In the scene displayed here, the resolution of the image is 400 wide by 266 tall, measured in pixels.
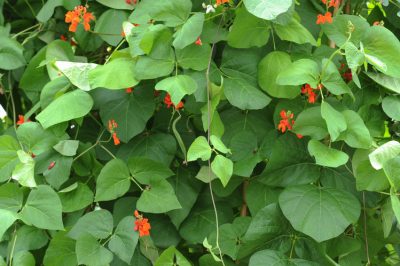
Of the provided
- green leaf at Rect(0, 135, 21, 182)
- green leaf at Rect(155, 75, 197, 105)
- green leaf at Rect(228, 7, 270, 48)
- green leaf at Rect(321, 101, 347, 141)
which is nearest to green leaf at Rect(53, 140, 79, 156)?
green leaf at Rect(0, 135, 21, 182)

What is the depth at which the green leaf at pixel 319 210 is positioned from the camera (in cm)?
127

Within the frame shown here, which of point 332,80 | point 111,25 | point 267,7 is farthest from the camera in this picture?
point 111,25

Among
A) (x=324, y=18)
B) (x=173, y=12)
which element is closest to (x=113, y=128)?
(x=173, y=12)

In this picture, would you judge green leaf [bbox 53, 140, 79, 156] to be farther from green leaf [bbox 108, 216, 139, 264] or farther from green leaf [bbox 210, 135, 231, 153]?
green leaf [bbox 210, 135, 231, 153]

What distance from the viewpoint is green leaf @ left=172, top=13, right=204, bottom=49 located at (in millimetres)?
1265

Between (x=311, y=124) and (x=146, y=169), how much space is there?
0.35 metres

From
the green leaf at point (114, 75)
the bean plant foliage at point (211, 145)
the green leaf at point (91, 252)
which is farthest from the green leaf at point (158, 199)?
the green leaf at point (114, 75)

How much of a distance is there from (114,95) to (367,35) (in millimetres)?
540

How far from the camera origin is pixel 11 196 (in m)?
1.39

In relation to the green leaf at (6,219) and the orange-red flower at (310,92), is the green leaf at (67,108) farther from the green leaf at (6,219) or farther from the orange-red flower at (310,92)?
the orange-red flower at (310,92)

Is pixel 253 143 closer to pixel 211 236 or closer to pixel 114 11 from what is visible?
pixel 211 236

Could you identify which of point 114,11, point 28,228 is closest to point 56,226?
point 28,228

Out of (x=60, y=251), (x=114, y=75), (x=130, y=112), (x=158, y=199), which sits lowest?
(x=60, y=251)

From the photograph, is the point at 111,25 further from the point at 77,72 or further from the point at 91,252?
the point at 91,252
